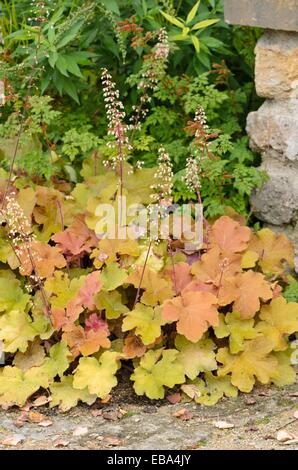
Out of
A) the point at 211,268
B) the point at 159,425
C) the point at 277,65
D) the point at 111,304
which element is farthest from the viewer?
the point at 277,65

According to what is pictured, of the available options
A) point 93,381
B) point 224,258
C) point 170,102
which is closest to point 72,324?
point 93,381

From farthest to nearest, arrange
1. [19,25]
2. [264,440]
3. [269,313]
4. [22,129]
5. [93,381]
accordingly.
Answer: [19,25] → [22,129] → [269,313] → [93,381] → [264,440]

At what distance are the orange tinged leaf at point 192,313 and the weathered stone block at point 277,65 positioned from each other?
110 centimetres

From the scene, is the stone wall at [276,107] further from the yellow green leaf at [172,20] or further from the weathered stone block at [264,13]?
the yellow green leaf at [172,20]

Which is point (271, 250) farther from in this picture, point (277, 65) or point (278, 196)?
point (277, 65)

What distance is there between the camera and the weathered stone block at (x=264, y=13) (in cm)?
420

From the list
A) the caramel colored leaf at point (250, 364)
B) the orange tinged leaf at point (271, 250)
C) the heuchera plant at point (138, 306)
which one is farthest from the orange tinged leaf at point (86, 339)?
the orange tinged leaf at point (271, 250)

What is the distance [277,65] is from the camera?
436 centimetres

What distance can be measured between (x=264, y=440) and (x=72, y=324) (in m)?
0.94

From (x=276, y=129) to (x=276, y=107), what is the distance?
0.35 ft

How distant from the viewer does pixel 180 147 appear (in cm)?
462

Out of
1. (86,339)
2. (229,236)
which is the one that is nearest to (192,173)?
(229,236)

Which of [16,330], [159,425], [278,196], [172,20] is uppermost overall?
[172,20]

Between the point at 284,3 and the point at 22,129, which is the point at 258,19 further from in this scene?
the point at 22,129
